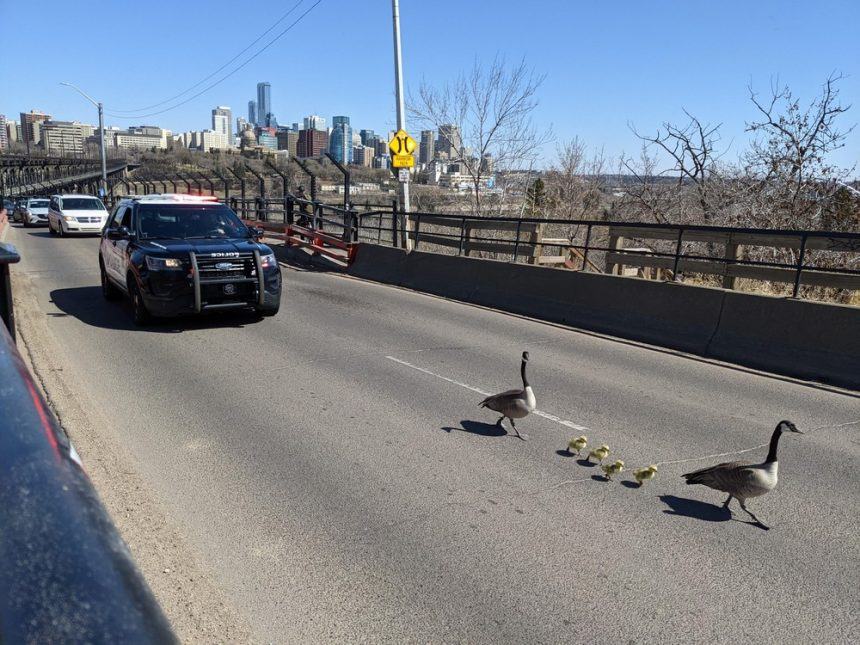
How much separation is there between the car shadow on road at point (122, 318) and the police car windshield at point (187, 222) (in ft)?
4.53

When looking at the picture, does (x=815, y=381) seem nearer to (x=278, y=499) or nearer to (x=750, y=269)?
(x=750, y=269)

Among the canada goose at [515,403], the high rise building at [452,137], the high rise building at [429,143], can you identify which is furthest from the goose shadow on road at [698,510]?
the high rise building at [429,143]

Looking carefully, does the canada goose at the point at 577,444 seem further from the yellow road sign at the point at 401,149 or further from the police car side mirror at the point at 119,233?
the yellow road sign at the point at 401,149

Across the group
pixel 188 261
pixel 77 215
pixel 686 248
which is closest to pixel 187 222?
pixel 188 261

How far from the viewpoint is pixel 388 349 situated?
31.7 feet

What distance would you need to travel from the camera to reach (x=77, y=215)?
28.1 metres

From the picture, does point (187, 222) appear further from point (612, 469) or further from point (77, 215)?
point (77, 215)

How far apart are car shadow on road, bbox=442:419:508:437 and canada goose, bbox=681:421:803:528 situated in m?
1.92

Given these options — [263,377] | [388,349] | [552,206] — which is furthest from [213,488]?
[552,206]

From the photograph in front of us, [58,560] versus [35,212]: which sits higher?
[58,560]

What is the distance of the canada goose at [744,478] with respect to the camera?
4.69 m

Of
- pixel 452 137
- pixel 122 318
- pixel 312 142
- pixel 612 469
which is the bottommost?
pixel 122 318

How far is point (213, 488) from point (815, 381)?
730 cm

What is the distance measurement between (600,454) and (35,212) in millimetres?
39917
